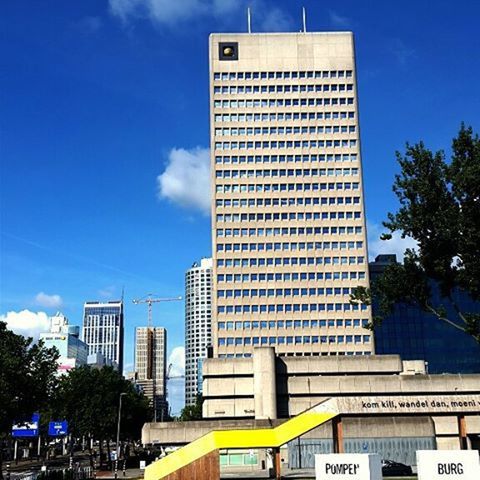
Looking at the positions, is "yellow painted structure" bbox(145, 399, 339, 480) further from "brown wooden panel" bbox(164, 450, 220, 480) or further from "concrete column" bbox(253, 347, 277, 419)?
"concrete column" bbox(253, 347, 277, 419)

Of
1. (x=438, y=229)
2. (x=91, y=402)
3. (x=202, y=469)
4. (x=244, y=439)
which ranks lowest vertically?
(x=202, y=469)

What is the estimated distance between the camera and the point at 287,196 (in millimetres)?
128125

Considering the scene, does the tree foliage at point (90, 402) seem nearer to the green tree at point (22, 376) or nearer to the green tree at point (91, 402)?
the green tree at point (91, 402)

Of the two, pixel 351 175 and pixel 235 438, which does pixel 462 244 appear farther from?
pixel 351 175

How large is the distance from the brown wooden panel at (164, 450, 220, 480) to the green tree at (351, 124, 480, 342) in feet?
53.5

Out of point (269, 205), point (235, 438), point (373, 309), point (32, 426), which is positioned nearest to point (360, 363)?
point (373, 309)

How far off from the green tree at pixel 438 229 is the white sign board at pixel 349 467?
15561mm

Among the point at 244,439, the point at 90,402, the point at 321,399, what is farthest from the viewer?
the point at 90,402

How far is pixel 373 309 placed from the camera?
128625mm

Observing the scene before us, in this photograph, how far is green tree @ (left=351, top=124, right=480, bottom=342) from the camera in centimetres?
4216

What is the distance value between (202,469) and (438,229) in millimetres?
22573

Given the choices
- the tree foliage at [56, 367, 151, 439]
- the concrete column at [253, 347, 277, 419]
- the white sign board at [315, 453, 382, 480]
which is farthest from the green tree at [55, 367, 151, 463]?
the white sign board at [315, 453, 382, 480]

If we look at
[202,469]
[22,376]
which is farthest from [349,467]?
[22,376]

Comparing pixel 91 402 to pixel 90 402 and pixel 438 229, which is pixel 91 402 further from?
pixel 438 229
